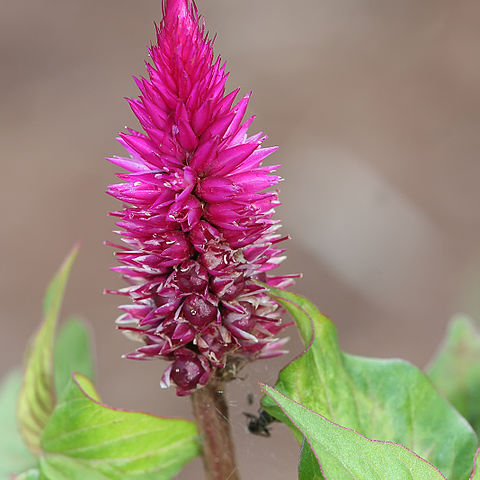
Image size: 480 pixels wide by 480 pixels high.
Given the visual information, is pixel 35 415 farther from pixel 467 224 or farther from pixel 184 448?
→ pixel 467 224

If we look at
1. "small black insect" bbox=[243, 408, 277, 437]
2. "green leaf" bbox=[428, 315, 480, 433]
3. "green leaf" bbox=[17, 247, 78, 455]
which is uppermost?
"green leaf" bbox=[17, 247, 78, 455]

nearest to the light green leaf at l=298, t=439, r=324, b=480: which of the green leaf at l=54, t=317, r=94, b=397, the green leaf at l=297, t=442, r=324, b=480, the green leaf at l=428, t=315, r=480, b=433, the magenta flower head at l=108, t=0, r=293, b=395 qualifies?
the green leaf at l=297, t=442, r=324, b=480

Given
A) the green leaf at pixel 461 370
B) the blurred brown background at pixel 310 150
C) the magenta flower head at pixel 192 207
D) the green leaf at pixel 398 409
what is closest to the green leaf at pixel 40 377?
the magenta flower head at pixel 192 207

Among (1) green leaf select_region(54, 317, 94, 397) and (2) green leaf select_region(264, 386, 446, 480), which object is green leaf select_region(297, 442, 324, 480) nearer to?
(2) green leaf select_region(264, 386, 446, 480)

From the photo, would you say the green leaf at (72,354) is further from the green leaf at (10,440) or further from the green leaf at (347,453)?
the green leaf at (347,453)

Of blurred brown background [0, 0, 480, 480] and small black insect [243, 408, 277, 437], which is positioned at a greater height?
blurred brown background [0, 0, 480, 480]

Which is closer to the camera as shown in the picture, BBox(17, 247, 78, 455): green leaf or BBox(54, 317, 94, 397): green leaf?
BBox(17, 247, 78, 455): green leaf

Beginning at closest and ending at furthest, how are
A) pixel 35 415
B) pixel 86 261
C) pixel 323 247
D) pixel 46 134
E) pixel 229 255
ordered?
1. pixel 229 255
2. pixel 35 415
3. pixel 323 247
4. pixel 86 261
5. pixel 46 134

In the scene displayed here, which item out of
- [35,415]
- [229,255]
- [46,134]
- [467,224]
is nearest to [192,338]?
[229,255]
